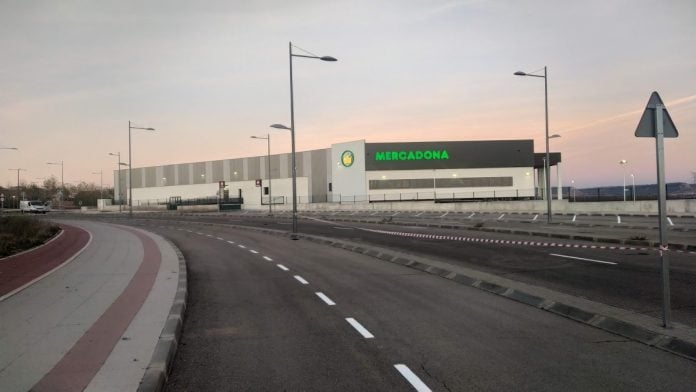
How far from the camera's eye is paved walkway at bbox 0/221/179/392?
5.40m

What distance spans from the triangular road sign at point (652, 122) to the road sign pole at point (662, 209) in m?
0.05

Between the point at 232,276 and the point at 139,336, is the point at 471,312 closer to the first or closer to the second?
the point at 139,336

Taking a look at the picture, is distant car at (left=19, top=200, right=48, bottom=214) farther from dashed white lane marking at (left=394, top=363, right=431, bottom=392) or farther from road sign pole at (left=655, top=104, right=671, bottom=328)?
road sign pole at (left=655, top=104, right=671, bottom=328)

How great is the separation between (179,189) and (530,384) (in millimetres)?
93842

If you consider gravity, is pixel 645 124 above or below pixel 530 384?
above

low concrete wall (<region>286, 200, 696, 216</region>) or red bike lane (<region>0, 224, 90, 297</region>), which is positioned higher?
low concrete wall (<region>286, 200, 696, 216</region>)

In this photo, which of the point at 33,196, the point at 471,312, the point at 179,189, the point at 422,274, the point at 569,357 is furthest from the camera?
the point at 33,196

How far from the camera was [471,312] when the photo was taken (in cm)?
872

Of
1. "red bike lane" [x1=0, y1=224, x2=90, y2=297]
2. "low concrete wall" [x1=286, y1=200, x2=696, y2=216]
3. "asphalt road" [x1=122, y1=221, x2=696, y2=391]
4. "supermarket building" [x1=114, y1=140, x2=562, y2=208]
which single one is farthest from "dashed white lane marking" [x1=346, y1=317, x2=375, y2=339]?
"supermarket building" [x1=114, y1=140, x2=562, y2=208]

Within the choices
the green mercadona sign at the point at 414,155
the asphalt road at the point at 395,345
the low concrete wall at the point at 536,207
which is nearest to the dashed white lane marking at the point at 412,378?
the asphalt road at the point at 395,345

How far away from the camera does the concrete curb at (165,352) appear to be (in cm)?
522

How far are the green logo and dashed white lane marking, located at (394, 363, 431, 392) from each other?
207 ft

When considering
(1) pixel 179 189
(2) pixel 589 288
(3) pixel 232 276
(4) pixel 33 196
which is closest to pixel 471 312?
(2) pixel 589 288

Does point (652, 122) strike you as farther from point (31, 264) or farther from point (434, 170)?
point (434, 170)
